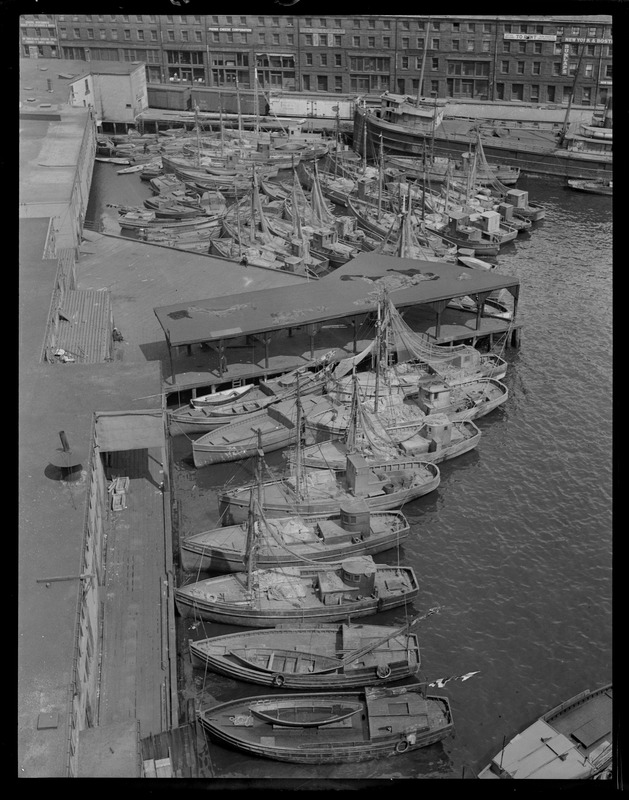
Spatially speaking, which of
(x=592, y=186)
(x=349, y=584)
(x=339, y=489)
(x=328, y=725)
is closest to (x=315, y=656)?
(x=328, y=725)

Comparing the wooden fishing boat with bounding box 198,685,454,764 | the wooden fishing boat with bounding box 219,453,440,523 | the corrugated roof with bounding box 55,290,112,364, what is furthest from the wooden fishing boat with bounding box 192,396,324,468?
the wooden fishing boat with bounding box 198,685,454,764

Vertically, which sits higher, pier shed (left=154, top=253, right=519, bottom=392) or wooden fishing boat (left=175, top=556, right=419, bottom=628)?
pier shed (left=154, top=253, right=519, bottom=392)

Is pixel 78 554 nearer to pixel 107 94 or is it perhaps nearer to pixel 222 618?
pixel 222 618

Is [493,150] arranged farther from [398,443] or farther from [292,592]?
[292,592]

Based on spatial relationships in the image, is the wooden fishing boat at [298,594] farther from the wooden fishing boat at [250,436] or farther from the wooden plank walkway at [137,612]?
the wooden fishing boat at [250,436]

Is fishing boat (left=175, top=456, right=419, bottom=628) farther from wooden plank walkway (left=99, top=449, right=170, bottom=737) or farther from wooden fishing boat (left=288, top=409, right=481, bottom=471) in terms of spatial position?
wooden fishing boat (left=288, top=409, right=481, bottom=471)

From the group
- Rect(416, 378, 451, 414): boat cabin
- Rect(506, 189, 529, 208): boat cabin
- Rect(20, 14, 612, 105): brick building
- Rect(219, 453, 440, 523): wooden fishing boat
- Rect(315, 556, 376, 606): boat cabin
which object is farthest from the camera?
Rect(20, 14, 612, 105): brick building
